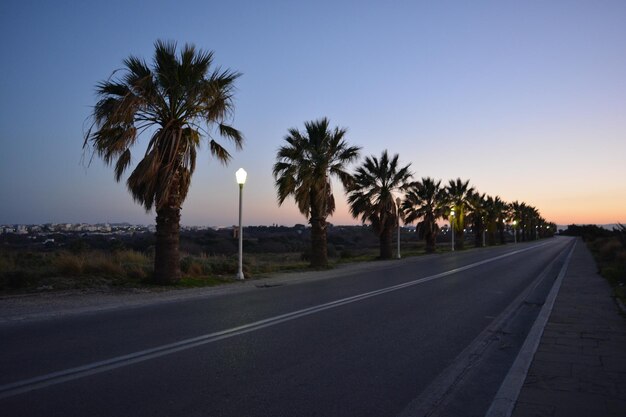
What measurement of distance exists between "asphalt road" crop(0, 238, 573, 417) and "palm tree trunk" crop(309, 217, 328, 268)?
13070mm

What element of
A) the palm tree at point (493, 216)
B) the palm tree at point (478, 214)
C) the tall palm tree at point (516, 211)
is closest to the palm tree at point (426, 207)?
the palm tree at point (478, 214)

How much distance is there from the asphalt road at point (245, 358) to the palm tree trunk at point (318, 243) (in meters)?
13.1

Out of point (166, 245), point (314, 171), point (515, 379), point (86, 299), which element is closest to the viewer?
point (515, 379)

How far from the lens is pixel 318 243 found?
→ 2628 cm

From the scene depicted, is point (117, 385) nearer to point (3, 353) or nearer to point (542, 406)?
point (3, 353)

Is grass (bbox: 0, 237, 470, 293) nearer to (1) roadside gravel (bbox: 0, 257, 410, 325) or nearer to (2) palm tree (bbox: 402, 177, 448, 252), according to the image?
(1) roadside gravel (bbox: 0, 257, 410, 325)

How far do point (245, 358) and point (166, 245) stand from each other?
10108mm

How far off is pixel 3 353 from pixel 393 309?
302 inches

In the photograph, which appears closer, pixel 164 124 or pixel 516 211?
pixel 164 124

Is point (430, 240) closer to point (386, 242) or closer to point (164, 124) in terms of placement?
point (386, 242)

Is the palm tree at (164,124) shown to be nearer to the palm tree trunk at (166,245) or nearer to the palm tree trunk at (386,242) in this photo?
the palm tree trunk at (166,245)

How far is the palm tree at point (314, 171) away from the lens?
25453 mm

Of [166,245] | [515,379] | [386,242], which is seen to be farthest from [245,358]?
→ [386,242]

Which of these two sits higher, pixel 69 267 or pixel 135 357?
pixel 69 267
